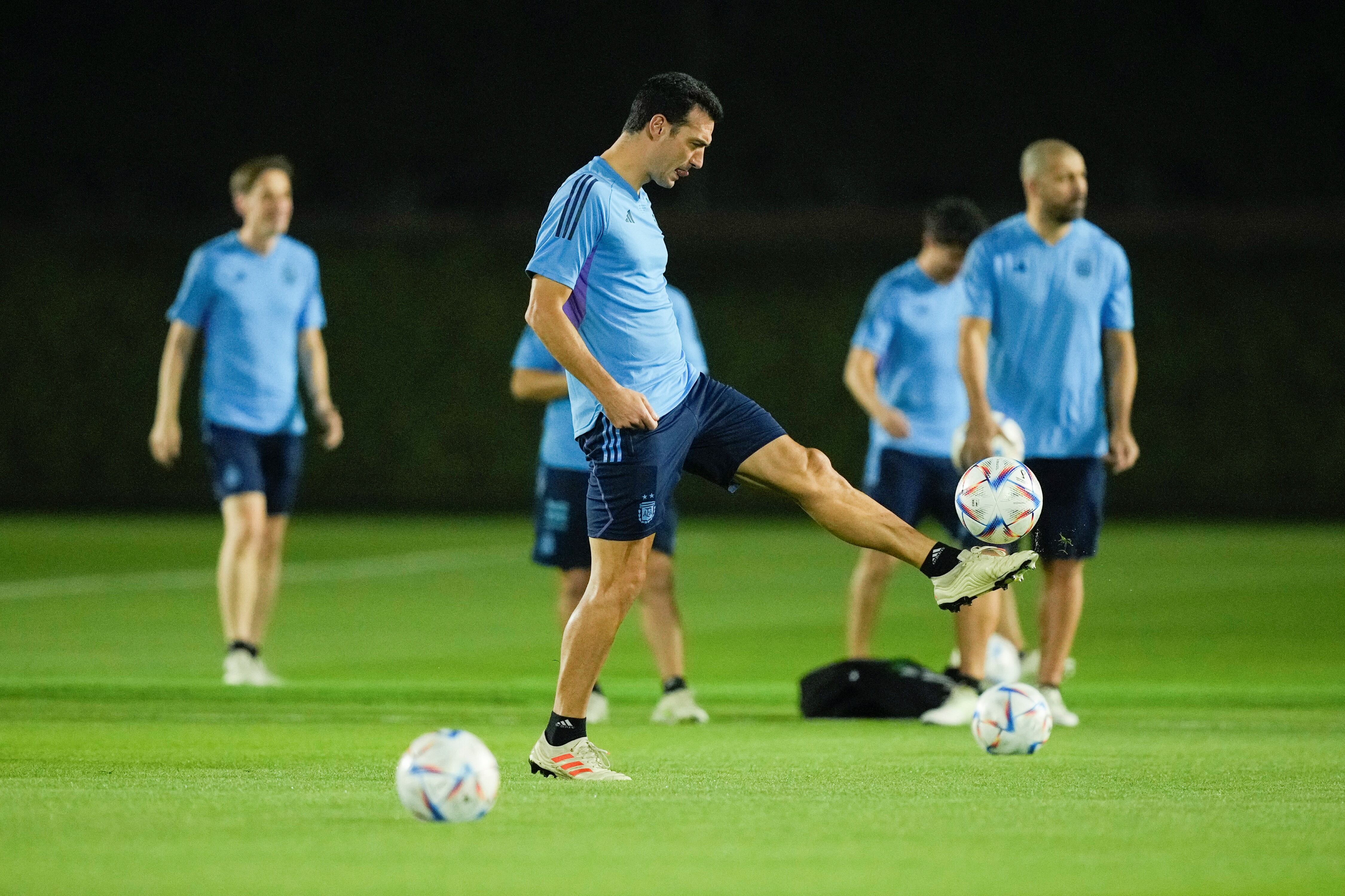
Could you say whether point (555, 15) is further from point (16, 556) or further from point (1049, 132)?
point (16, 556)

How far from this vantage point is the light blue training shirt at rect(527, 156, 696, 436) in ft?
17.6

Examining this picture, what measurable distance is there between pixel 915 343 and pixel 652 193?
12348 millimetres

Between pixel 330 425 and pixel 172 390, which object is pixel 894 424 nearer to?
pixel 330 425

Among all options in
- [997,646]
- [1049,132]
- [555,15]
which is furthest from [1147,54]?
[997,646]

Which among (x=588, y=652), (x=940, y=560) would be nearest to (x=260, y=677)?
(x=588, y=652)

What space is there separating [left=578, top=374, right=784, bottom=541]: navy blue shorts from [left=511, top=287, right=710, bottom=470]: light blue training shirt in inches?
74.7

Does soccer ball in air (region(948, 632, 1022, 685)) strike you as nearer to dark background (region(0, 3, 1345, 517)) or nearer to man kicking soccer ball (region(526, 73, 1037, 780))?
man kicking soccer ball (region(526, 73, 1037, 780))

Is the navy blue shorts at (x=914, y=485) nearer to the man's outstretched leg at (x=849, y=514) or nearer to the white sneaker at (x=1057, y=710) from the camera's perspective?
the white sneaker at (x=1057, y=710)

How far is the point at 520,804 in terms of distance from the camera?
4844 millimetres

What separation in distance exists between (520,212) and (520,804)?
18183 mm

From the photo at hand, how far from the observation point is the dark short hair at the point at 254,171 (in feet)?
29.0

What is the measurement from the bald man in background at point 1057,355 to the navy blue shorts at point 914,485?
34.9 inches

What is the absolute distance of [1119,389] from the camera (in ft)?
24.8

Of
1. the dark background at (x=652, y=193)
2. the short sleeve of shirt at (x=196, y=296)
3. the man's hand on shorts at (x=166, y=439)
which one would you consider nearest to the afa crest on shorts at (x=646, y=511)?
the man's hand on shorts at (x=166, y=439)
